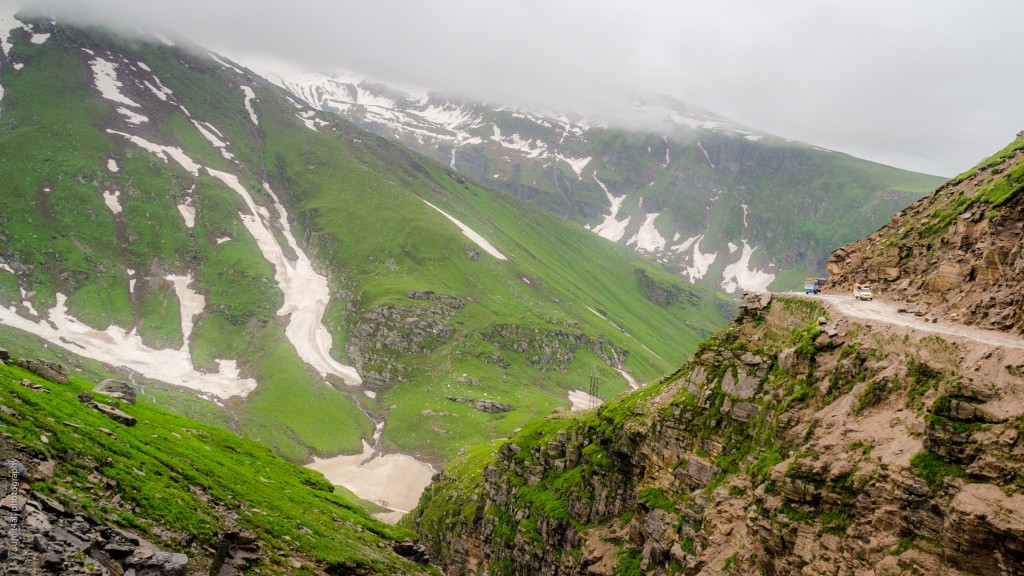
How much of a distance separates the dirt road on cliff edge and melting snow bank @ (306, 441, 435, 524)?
120758 millimetres

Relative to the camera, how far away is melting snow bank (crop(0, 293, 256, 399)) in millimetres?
180250

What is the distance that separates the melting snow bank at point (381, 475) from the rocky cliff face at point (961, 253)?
122 m

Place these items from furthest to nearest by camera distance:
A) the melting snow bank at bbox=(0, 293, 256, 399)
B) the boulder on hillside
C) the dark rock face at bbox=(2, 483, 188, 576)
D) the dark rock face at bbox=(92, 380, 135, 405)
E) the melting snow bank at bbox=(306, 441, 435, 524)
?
the melting snow bank at bbox=(0, 293, 256, 399), the melting snow bank at bbox=(306, 441, 435, 524), the dark rock face at bbox=(92, 380, 135, 405), the boulder on hillside, the dark rock face at bbox=(2, 483, 188, 576)

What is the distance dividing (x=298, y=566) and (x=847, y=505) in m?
34.7

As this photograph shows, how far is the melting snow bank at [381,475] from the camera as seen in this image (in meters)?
148

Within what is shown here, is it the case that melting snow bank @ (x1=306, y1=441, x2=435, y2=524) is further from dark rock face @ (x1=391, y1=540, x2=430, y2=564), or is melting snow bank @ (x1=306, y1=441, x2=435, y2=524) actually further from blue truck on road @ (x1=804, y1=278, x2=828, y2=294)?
blue truck on road @ (x1=804, y1=278, x2=828, y2=294)

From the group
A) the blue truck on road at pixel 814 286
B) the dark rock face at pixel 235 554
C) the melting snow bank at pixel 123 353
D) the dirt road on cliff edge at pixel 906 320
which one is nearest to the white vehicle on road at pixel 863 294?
the dirt road on cliff edge at pixel 906 320

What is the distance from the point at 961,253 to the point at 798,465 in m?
19.7

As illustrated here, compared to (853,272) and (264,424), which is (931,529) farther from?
(264,424)

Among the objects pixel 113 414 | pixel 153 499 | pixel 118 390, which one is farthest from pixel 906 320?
pixel 118 390

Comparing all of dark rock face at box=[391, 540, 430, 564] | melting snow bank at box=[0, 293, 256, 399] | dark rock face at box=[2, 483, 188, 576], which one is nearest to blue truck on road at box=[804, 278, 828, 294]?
dark rock face at box=[391, 540, 430, 564]

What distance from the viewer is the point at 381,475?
161 m

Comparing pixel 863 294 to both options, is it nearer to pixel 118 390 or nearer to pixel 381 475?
pixel 118 390

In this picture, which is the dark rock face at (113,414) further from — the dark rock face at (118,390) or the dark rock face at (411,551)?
the dark rock face at (411,551)
